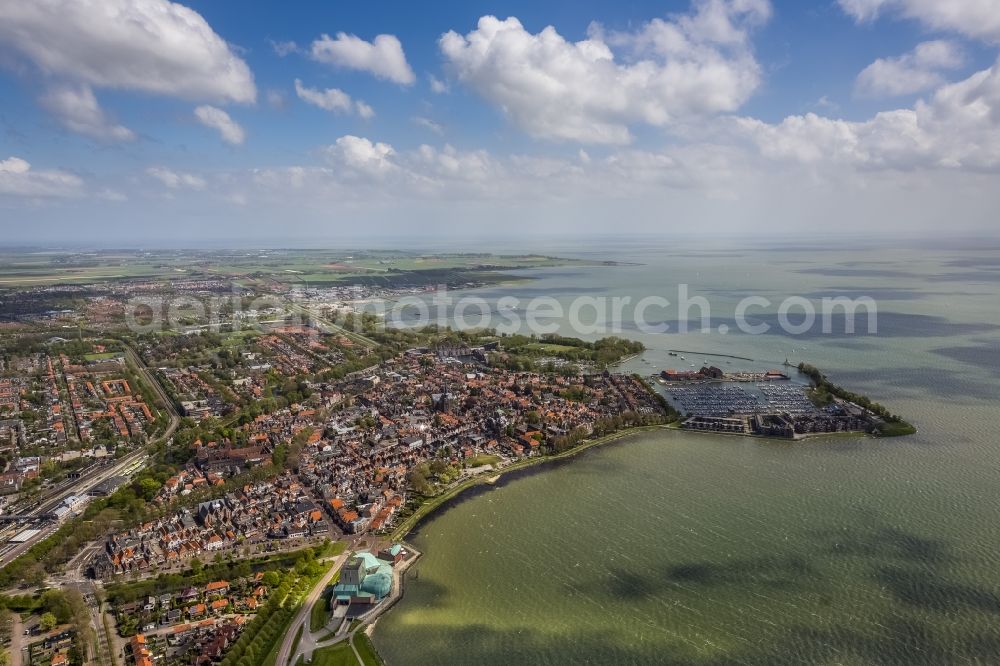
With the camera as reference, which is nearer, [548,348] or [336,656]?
[336,656]

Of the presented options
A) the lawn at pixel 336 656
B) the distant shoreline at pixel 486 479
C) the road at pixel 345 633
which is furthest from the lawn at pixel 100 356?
the lawn at pixel 336 656

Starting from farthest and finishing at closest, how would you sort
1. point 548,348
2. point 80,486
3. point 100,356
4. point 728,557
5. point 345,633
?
point 548,348 → point 100,356 → point 80,486 → point 728,557 → point 345,633

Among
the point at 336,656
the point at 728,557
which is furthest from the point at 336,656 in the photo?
the point at 728,557

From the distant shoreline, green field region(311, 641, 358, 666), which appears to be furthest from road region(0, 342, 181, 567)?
the distant shoreline

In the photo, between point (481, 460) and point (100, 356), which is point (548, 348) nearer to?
point (481, 460)

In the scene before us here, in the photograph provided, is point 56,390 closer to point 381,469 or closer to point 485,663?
point 381,469

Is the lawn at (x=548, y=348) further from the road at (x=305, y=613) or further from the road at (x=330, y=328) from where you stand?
the road at (x=305, y=613)
